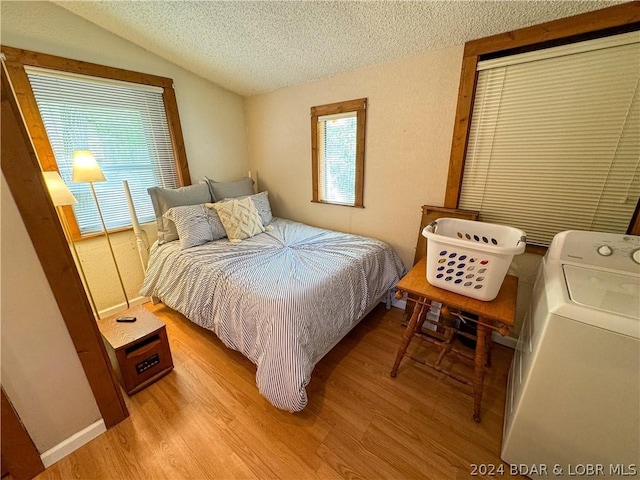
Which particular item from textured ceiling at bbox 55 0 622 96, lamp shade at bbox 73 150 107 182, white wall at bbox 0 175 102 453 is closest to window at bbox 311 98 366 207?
textured ceiling at bbox 55 0 622 96

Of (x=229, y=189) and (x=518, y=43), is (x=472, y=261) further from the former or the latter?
(x=229, y=189)

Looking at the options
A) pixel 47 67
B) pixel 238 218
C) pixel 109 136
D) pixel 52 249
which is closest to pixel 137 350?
pixel 52 249

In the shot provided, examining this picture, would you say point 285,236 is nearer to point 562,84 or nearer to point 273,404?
point 273,404

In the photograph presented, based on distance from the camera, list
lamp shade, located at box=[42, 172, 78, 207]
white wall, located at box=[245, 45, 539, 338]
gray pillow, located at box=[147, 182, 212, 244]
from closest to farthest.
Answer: lamp shade, located at box=[42, 172, 78, 207] < white wall, located at box=[245, 45, 539, 338] < gray pillow, located at box=[147, 182, 212, 244]

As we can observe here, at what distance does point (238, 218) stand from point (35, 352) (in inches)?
59.6

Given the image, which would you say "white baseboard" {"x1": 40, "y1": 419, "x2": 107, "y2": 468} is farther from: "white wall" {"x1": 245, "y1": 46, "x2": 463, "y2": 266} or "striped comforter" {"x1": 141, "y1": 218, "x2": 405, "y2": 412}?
"white wall" {"x1": 245, "y1": 46, "x2": 463, "y2": 266}

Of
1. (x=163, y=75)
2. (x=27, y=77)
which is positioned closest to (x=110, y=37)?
(x=163, y=75)

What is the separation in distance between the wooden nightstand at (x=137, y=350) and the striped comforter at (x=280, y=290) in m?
0.29

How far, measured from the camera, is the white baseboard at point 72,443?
1.18 metres

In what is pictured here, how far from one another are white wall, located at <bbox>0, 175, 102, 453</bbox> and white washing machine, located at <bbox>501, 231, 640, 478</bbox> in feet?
6.55

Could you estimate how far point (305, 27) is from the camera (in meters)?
1.71

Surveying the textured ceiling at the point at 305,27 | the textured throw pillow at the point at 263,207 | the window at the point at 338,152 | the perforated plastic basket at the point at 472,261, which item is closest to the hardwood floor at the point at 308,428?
the perforated plastic basket at the point at 472,261

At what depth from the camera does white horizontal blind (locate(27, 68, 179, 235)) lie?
1910 mm

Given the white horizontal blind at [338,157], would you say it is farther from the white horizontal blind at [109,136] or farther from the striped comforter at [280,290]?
the white horizontal blind at [109,136]
